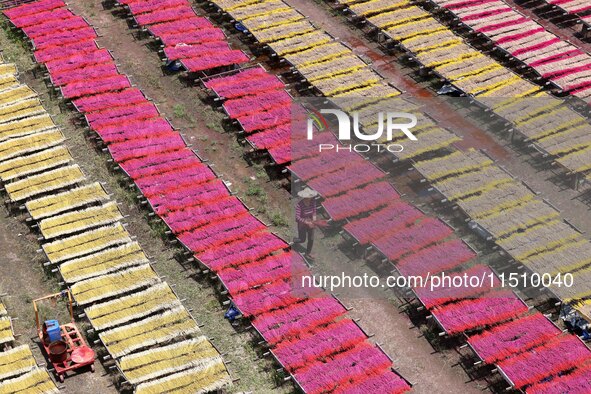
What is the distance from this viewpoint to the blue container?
4994 centimetres

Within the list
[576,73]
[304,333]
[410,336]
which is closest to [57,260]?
[304,333]

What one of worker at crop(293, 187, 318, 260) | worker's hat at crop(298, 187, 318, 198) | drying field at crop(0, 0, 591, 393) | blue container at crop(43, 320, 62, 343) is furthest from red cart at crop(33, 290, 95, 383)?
worker's hat at crop(298, 187, 318, 198)

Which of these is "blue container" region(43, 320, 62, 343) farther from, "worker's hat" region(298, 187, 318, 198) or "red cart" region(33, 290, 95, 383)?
"worker's hat" region(298, 187, 318, 198)

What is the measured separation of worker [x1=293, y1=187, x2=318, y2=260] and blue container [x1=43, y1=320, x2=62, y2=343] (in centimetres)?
1335

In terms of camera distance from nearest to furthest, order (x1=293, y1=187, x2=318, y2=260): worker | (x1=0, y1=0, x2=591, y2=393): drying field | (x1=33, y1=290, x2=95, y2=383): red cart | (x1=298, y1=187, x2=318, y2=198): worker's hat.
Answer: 1. (x1=33, y1=290, x2=95, y2=383): red cart
2. (x1=0, y1=0, x2=591, y2=393): drying field
3. (x1=293, y1=187, x2=318, y2=260): worker
4. (x1=298, y1=187, x2=318, y2=198): worker's hat

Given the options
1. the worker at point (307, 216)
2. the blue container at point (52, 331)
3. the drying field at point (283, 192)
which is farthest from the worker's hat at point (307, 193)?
the blue container at point (52, 331)

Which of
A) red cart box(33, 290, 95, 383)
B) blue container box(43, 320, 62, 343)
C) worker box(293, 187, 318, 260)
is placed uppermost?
worker box(293, 187, 318, 260)

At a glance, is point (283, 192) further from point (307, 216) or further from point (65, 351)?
point (65, 351)

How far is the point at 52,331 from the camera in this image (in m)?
49.9

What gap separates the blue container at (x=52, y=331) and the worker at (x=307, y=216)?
13354 millimetres

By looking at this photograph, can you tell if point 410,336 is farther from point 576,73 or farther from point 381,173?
point 576,73

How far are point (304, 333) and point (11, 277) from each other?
15428mm

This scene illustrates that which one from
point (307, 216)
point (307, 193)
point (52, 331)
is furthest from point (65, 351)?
point (307, 193)

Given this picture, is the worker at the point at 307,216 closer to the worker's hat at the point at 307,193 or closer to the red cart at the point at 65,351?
the worker's hat at the point at 307,193
